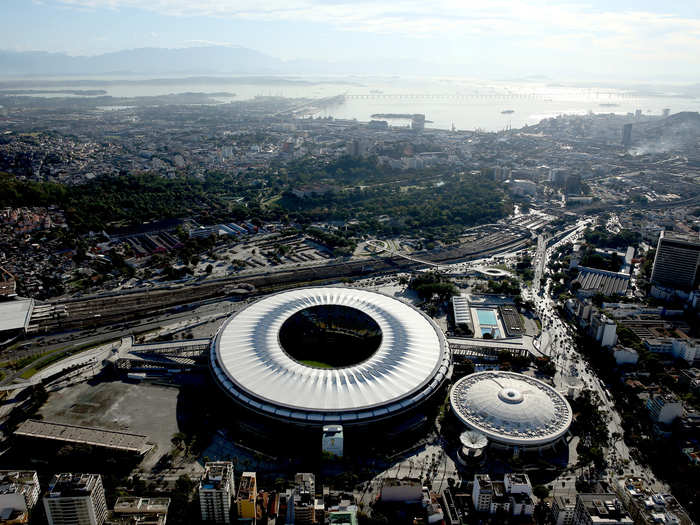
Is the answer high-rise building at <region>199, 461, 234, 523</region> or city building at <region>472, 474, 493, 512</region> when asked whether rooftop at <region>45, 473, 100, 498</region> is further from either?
city building at <region>472, 474, 493, 512</region>

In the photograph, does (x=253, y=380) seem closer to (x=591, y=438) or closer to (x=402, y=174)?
(x=591, y=438)

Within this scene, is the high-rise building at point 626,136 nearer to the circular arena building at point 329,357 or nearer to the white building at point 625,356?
the white building at point 625,356

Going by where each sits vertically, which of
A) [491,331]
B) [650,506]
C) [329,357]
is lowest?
[491,331]

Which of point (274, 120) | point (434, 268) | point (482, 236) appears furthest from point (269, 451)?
point (274, 120)

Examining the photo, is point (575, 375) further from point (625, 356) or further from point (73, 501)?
point (73, 501)

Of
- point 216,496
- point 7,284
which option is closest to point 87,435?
point 216,496

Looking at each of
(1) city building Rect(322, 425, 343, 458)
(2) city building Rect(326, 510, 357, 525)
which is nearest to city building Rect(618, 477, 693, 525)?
(2) city building Rect(326, 510, 357, 525)

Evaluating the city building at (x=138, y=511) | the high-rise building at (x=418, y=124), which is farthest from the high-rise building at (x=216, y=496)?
the high-rise building at (x=418, y=124)
